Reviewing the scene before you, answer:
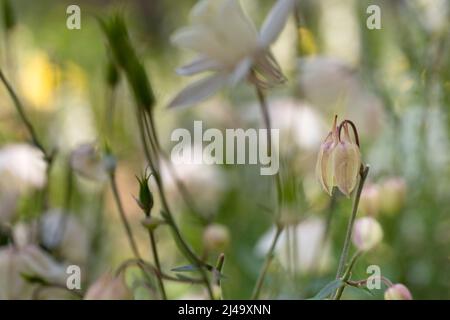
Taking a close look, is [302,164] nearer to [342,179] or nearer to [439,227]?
[439,227]

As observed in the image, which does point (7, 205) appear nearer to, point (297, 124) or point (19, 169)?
point (19, 169)

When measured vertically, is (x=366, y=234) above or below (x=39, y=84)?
below

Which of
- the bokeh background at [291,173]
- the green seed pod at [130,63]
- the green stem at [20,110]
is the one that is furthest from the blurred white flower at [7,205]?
the green seed pod at [130,63]

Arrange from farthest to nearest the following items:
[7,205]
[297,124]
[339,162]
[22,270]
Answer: [297,124] < [7,205] < [22,270] < [339,162]

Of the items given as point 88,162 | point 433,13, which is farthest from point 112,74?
point 433,13

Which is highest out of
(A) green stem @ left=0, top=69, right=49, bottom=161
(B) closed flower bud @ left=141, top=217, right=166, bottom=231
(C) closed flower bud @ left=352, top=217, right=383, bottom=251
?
(A) green stem @ left=0, top=69, right=49, bottom=161

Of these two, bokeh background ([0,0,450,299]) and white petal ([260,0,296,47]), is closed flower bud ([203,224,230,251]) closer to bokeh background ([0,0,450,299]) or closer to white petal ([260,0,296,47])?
bokeh background ([0,0,450,299])

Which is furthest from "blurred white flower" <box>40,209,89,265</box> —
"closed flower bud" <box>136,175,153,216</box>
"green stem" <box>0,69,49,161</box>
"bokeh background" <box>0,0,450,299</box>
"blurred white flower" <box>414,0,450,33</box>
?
"blurred white flower" <box>414,0,450,33</box>
